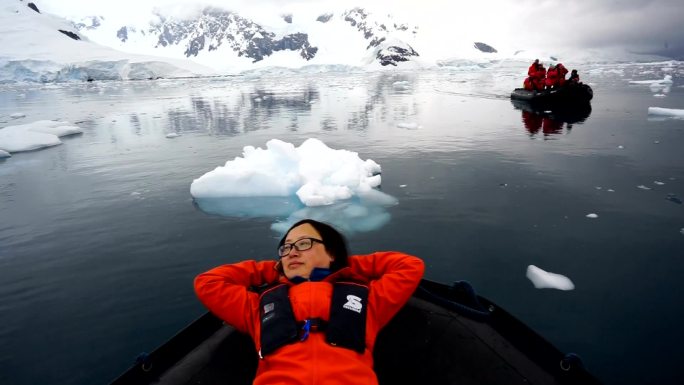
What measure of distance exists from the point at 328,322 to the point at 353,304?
177 mm

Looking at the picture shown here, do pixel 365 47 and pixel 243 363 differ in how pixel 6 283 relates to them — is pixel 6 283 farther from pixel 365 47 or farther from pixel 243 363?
pixel 365 47

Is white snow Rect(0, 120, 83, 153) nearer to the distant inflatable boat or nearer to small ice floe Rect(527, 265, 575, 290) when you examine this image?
small ice floe Rect(527, 265, 575, 290)

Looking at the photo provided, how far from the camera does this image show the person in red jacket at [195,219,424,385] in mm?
1938

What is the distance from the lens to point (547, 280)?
386 centimetres

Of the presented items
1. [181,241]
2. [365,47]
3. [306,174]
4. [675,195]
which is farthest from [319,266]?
[365,47]

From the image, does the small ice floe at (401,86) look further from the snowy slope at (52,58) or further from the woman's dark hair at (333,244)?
the snowy slope at (52,58)

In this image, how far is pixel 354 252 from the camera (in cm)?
458

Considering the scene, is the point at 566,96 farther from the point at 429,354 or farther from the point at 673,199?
the point at 429,354

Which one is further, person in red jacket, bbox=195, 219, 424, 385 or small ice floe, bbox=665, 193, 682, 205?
small ice floe, bbox=665, 193, 682, 205

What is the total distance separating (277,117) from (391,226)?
41.3 ft

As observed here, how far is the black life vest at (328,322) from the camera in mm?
2002

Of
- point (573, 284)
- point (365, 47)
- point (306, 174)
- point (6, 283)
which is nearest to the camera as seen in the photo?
point (573, 284)

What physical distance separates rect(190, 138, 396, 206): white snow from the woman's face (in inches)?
140

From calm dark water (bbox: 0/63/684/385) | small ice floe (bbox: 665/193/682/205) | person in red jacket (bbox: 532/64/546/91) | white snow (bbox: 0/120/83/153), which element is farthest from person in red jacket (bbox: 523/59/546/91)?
white snow (bbox: 0/120/83/153)
